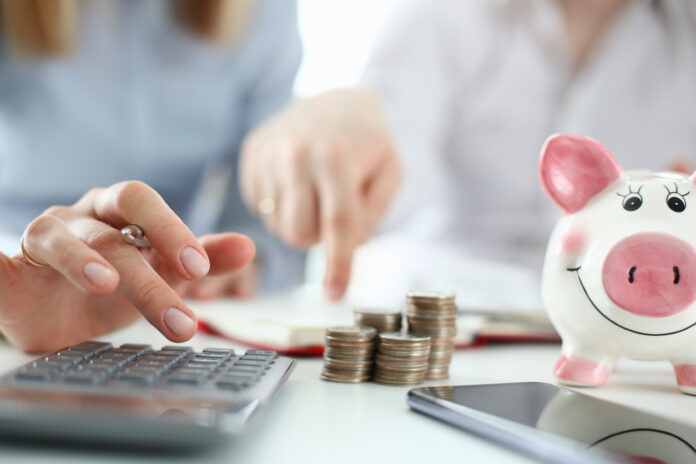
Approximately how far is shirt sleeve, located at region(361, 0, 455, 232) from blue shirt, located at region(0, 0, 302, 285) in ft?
1.03

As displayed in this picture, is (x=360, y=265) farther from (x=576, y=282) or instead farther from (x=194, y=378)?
(x=194, y=378)

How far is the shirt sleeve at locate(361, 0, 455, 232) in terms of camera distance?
154 cm

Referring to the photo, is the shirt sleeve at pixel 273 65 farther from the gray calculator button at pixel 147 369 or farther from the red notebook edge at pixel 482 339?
the gray calculator button at pixel 147 369

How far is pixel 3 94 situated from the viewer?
1308 mm

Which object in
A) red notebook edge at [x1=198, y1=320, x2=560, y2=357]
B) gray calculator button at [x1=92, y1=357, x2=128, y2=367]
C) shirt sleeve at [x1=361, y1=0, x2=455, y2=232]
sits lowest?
red notebook edge at [x1=198, y1=320, x2=560, y2=357]

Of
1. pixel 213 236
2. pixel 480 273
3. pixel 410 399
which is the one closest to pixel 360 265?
pixel 480 273

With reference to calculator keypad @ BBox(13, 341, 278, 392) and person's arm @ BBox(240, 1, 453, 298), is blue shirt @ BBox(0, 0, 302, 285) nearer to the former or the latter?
person's arm @ BBox(240, 1, 453, 298)

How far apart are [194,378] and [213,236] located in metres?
0.21

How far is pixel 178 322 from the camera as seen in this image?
0.48 metres

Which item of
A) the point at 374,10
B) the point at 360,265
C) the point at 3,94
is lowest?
the point at 360,265

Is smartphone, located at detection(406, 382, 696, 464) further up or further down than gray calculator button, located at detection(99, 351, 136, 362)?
further up

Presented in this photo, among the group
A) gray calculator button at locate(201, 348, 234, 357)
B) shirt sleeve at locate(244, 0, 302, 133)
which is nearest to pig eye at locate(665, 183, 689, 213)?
gray calculator button at locate(201, 348, 234, 357)

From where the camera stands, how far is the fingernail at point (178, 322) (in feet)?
1.57

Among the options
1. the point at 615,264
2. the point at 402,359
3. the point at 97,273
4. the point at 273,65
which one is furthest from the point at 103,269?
the point at 273,65
